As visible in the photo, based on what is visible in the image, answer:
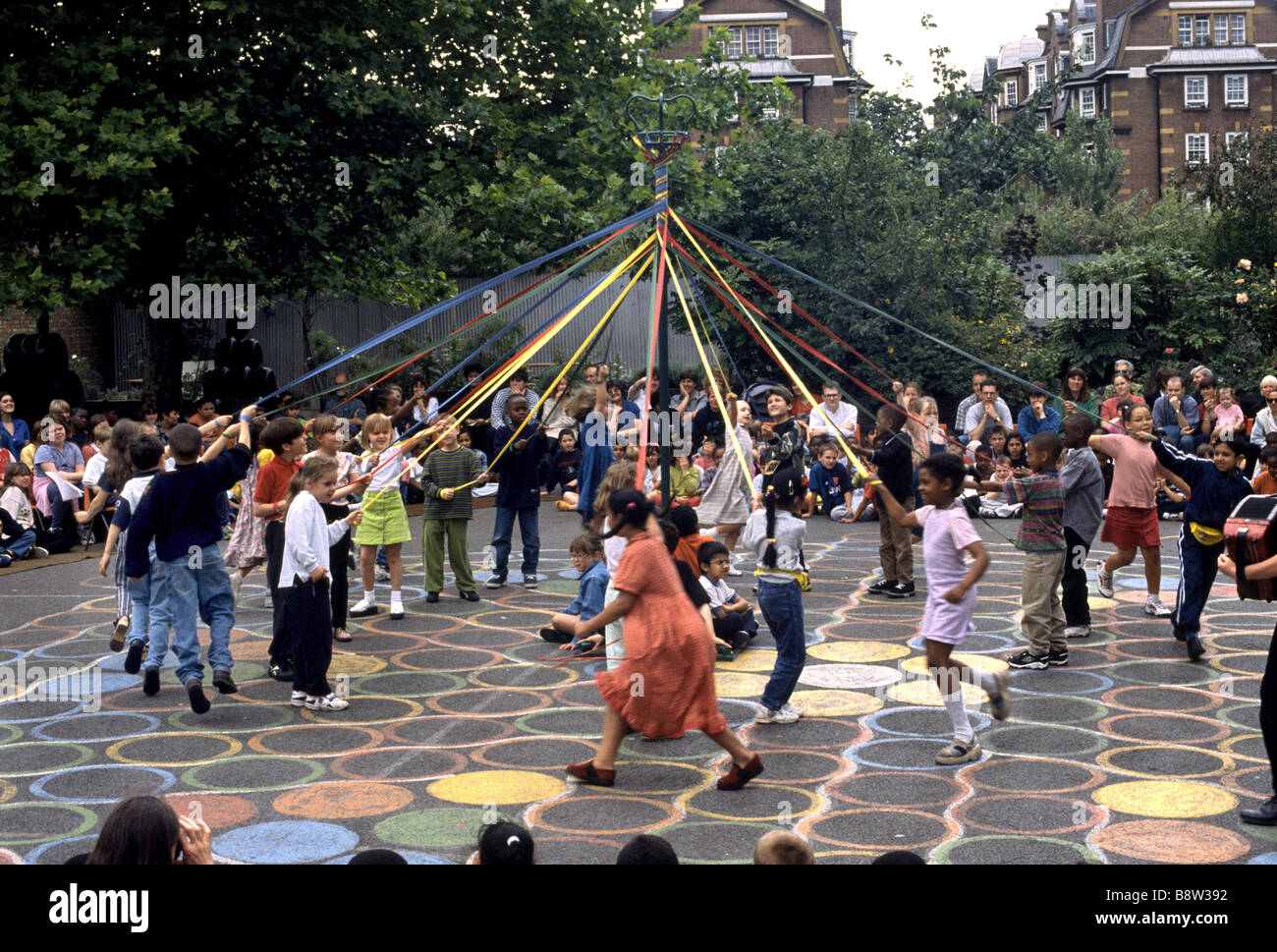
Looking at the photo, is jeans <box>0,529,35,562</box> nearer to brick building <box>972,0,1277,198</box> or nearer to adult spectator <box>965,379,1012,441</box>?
adult spectator <box>965,379,1012,441</box>

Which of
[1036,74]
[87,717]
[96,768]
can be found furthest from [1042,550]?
[1036,74]

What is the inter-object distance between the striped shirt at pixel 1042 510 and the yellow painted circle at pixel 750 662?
1.88m

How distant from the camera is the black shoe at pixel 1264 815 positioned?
5.68 m

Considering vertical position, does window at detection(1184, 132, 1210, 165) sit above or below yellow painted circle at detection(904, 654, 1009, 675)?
above

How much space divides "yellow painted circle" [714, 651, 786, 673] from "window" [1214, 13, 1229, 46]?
165 ft

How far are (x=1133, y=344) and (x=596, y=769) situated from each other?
17.8 m

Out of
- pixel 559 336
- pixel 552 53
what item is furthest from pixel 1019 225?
pixel 552 53

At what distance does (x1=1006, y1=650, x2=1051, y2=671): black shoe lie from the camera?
8547mm

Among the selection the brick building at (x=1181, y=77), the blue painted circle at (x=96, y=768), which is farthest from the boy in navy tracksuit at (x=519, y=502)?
the brick building at (x=1181, y=77)

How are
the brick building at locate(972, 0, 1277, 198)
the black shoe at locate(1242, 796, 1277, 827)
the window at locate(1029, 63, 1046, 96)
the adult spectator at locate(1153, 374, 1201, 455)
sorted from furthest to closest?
the window at locate(1029, 63, 1046, 96), the brick building at locate(972, 0, 1277, 198), the adult spectator at locate(1153, 374, 1201, 455), the black shoe at locate(1242, 796, 1277, 827)

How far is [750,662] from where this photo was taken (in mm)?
9016

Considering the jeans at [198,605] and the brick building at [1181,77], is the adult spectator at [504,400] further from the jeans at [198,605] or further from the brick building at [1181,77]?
the brick building at [1181,77]

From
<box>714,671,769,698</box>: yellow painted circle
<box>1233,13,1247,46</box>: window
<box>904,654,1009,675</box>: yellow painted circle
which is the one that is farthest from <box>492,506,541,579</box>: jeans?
<box>1233,13,1247,46</box>: window

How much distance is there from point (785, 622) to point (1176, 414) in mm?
10215
